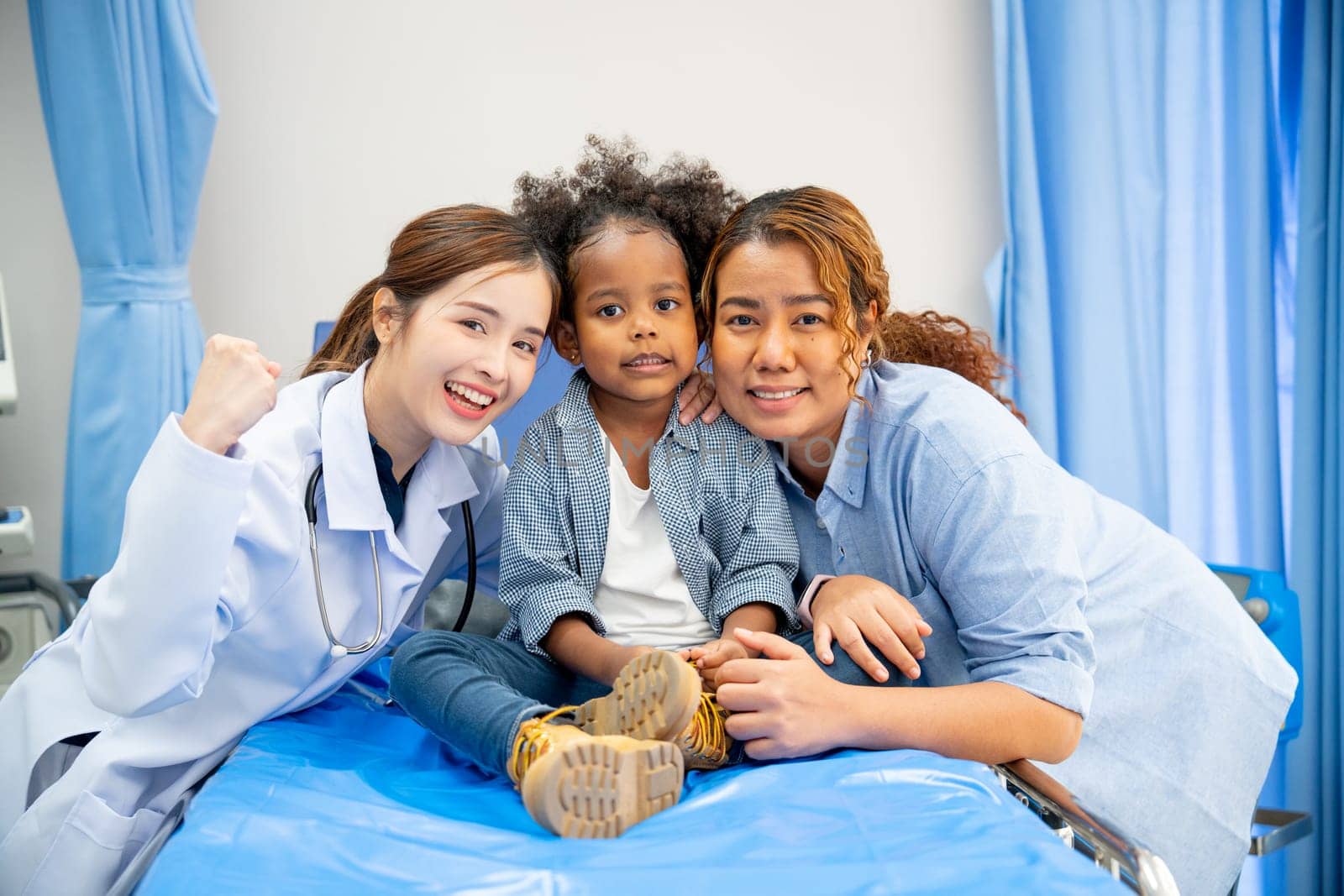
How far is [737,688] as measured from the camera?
112 cm

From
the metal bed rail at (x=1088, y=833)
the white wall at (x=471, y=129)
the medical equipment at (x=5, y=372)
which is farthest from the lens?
the white wall at (x=471, y=129)

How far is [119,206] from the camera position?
2.11 meters

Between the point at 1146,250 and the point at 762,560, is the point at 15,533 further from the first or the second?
the point at 1146,250

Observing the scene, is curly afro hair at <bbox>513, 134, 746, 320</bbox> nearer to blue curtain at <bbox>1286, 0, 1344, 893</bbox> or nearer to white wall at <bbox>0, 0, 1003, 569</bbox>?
white wall at <bbox>0, 0, 1003, 569</bbox>

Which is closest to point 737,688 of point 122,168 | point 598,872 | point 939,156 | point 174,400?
point 598,872

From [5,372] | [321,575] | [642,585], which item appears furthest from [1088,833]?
[5,372]

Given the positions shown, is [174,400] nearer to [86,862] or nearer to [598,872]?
[86,862]

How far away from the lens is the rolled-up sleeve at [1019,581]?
3.81 ft

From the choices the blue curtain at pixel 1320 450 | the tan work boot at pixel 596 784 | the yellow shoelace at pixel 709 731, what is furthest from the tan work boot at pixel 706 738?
the blue curtain at pixel 1320 450

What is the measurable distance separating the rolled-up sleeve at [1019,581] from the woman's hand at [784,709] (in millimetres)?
188

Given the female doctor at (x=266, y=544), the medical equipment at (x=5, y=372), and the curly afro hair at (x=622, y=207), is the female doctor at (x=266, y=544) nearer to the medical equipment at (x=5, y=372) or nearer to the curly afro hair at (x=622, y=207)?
the curly afro hair at (x=622, y=207)

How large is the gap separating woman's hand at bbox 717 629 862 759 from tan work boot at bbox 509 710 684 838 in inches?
6.3

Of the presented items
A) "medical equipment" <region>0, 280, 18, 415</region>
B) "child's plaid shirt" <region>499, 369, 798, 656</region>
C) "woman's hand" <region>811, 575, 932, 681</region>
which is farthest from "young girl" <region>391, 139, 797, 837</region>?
"medical equipment" <region>0, 280, 18, 415</region>

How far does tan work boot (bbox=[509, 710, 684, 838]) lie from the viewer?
924 mm
